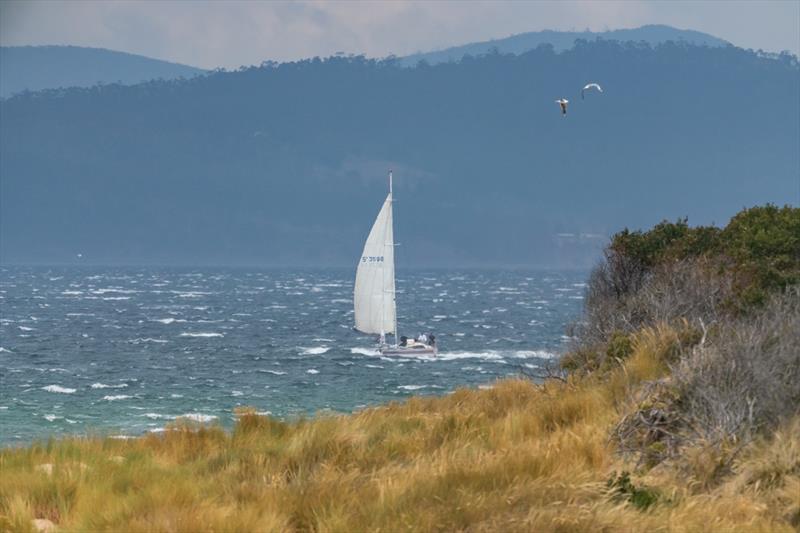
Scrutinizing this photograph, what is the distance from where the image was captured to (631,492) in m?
8.48

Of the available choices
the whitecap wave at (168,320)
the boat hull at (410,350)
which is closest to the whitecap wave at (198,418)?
the boat hull at (410,350)

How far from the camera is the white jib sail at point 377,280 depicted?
7038 centimetres

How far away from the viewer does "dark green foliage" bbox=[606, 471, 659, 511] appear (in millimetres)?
8320

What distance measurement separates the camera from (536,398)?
14.1 meters

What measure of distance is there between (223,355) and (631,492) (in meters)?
67.1

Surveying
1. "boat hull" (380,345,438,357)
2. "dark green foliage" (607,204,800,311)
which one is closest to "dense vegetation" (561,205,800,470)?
"dark green foliage" (607,204,800,311)

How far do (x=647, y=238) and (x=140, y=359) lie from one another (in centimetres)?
5149

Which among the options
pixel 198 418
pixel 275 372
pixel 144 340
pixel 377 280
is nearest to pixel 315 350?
pixel 377 280

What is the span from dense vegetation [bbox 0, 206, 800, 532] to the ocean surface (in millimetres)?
2296

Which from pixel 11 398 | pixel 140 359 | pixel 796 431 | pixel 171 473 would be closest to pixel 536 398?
pixel 796 431

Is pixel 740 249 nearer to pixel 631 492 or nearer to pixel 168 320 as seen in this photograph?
pixel 631 492

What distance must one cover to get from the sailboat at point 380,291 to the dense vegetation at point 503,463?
54.6 m

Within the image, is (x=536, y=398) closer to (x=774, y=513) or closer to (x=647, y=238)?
(x=774, y=513)

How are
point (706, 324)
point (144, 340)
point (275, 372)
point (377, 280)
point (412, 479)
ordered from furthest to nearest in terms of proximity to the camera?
point (144, 340) → point (377, 280) → point (275, 372) → point (706, 324) → point (412, 479)
